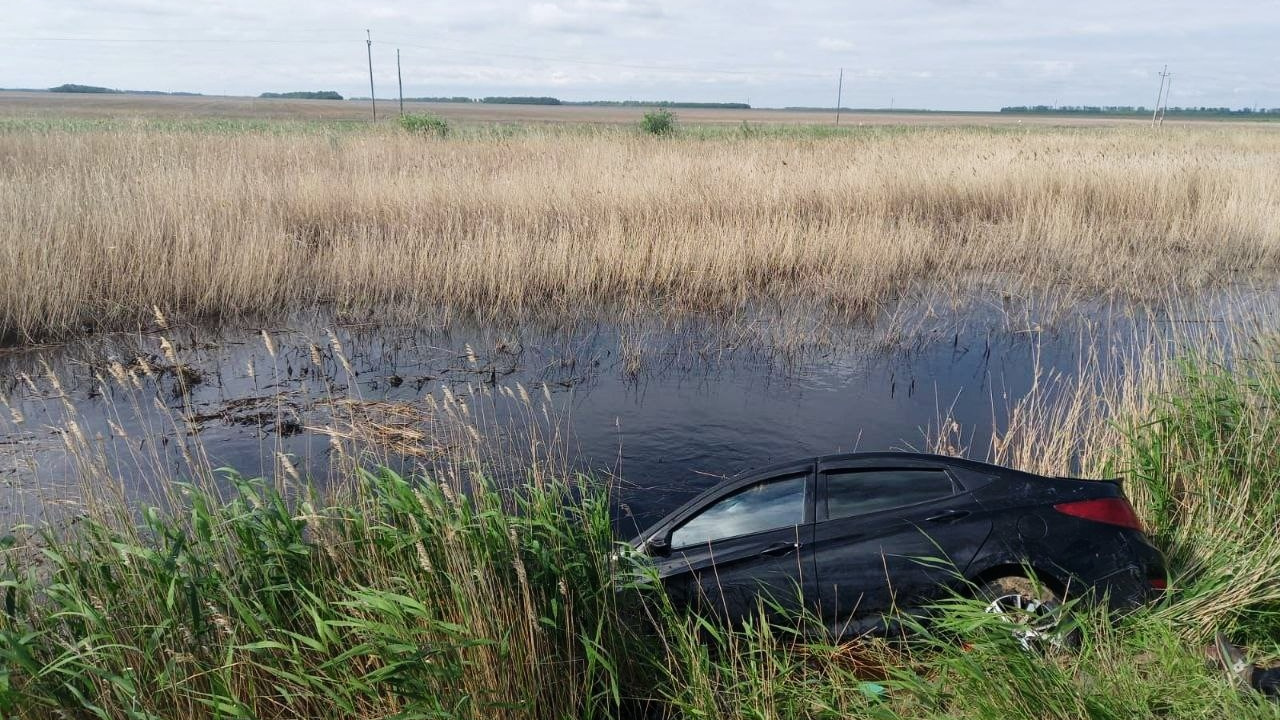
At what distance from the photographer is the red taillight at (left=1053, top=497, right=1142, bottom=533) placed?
12.1ft

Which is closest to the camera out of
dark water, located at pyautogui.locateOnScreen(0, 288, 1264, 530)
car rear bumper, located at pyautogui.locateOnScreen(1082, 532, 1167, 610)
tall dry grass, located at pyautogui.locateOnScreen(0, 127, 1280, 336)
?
car rear bumper, located at pyautogui.locateOnScreen(1082, 532, 1167, 610)

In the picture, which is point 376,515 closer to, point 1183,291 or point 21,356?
point 21,356

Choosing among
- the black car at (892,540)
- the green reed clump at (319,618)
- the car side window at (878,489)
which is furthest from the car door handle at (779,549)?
the green reed clump at (319,618)

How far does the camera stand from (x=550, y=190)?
14703mm

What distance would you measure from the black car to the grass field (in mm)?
7307

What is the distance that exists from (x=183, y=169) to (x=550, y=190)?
625 centimetres

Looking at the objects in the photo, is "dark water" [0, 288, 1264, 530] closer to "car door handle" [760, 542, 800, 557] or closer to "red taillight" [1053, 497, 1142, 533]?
"car door handle" [760, 542, 800, 557]

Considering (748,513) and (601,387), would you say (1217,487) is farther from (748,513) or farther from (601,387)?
(601,387)

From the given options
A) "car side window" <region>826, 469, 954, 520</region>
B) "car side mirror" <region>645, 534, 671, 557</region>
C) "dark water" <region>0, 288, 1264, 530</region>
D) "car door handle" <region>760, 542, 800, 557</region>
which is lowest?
"dark water" <region>0, 288, 1264, 530</region>

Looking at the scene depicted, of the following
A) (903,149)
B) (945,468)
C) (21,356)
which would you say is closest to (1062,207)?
(903,149)

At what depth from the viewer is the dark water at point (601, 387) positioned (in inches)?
270

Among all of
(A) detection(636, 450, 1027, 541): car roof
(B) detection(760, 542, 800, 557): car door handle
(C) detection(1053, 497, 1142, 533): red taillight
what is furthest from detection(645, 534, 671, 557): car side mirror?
(C) detection(1053, 497, 1142, 533): red taillight

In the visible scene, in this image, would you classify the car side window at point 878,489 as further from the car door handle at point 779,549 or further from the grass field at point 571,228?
the grass field at point 571,228

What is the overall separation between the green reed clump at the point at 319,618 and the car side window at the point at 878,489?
115cm
